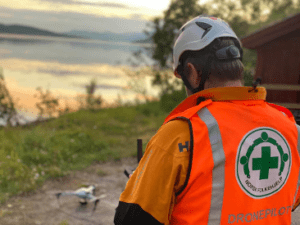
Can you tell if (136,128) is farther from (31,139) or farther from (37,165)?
(37,165)

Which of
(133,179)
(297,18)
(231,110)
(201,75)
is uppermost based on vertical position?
(297,18)

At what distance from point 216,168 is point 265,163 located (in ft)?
0.85

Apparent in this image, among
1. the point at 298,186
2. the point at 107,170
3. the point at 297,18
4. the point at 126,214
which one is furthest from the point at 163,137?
the point at 297,18

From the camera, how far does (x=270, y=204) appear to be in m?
1.59

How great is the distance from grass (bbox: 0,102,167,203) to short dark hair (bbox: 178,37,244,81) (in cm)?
446

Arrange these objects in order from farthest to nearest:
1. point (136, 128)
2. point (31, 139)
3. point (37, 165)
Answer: point (136, 128) < point (31, 139) < point (37, 165)

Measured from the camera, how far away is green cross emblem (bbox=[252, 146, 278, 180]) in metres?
1.52

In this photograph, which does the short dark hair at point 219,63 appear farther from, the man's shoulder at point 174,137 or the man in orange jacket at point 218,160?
the man's shoulder at point 174,137

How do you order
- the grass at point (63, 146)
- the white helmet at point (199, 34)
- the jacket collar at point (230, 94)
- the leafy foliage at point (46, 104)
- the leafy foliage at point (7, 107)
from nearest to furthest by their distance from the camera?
the jacket collar at point (230, 94), the white helmet at point (199, 34), the grass at point (63, 146), the leafy foliage at point (7, 107), the leafy foliage at point (46, 104)

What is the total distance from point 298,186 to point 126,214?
3.07ft

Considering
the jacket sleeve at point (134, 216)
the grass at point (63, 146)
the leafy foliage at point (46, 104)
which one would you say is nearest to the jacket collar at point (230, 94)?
the jacket sleeve at point (134, 216)

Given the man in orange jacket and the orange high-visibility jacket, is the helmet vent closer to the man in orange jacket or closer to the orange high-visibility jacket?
the man in orange jacket

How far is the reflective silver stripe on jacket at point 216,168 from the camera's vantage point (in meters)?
1.44

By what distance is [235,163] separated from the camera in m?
1.47
